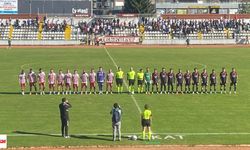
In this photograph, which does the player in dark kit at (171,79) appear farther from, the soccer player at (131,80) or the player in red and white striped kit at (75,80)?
the player in red and white striped kit at (75,80)

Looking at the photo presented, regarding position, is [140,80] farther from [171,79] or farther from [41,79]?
[41,79]

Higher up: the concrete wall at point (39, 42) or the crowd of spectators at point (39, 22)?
the crowd of spectators at point (39, 22)

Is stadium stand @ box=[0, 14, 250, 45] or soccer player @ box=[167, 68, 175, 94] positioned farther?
stadium stand @ box=[0, 14, 250, 45]

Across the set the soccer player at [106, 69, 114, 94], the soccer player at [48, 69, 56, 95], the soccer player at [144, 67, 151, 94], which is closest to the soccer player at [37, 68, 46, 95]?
the soccer player at [48, 69, 56, 95]

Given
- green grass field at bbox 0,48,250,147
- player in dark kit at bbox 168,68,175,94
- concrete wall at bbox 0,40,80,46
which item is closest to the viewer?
green grass field at bbox 0,48,250,147

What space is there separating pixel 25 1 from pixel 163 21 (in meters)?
21.3

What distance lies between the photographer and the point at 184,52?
62688 millimetres

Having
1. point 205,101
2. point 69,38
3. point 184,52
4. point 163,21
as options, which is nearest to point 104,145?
point 205,101

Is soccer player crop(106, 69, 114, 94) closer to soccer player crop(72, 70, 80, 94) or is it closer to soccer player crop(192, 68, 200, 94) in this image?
soccer player crop(72, 70, 80, 94)

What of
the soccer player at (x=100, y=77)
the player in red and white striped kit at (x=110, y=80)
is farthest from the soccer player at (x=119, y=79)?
the soccer player at (x=100, y=77)

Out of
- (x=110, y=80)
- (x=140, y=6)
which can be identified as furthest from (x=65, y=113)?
(x=140, y=6)

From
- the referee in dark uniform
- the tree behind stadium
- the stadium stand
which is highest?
the tree behind stadium

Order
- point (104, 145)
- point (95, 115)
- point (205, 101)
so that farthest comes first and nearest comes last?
point (205, 101) → point (95, 115) → point (104, 145)

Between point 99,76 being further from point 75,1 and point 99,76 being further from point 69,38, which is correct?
point 75,1
